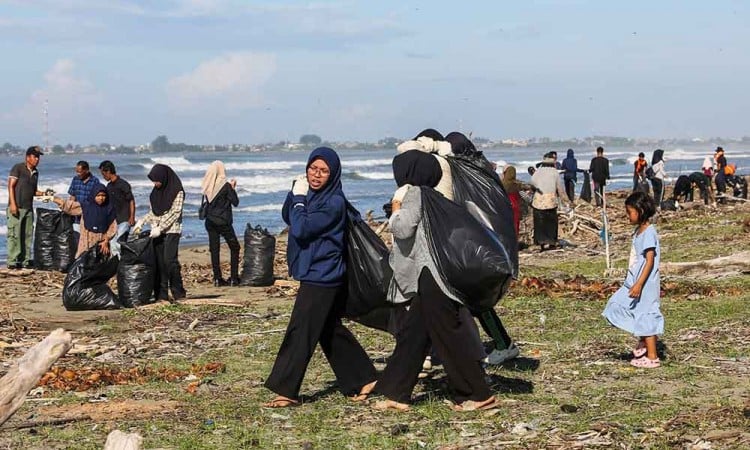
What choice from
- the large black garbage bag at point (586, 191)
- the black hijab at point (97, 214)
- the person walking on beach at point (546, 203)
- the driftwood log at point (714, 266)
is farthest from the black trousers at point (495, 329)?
the large black garbage bag at point (586, 191)

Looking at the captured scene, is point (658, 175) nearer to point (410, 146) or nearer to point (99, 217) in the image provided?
point (99, 217)

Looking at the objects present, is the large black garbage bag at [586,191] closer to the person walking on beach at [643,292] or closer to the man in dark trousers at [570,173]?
the man in dark trousers at [570,173]

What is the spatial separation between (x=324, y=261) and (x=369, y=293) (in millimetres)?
398

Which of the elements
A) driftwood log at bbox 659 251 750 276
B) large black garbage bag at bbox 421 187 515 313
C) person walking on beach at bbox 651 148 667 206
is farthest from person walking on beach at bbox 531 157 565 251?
large black garbage bag at bbox 421 187 515 313

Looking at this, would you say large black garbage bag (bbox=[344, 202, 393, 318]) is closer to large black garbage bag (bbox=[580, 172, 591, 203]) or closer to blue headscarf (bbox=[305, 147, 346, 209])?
blue headscarf (bbox=[305, 147, 346, 209])

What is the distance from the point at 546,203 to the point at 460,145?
11.2 m

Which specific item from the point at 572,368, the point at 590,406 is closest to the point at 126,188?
the point at 572,368

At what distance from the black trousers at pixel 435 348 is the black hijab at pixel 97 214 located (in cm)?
744

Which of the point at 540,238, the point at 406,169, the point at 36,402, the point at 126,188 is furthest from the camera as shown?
the point at 540,238

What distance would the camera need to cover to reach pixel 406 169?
24.6ft

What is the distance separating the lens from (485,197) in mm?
8227

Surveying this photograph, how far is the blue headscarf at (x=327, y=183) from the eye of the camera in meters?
7.55

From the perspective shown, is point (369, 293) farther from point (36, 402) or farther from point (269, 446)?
point (36, 402)

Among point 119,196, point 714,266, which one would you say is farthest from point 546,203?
point 119,196
